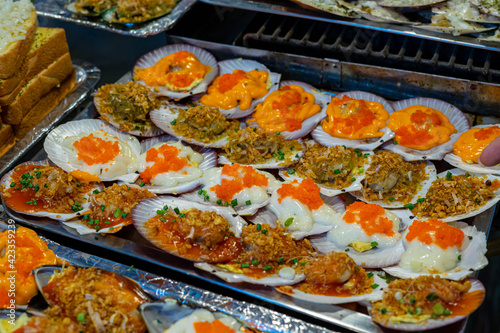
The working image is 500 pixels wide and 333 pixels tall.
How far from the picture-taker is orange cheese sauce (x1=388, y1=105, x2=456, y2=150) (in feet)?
12.2

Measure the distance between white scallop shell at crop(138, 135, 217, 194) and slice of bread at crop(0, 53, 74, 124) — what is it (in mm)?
1131

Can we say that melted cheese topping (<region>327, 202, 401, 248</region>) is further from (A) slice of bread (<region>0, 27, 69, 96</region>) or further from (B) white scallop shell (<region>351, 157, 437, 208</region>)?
(A) slice of bread (<region>0, 27, 69, 96</region>)

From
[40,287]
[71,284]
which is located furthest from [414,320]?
[40,287]

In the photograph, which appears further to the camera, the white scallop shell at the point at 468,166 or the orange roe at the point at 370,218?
the white scallop shell at the point at 468,166

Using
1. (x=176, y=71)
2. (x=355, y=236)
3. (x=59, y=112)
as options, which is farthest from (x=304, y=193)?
(x=59, y=112)

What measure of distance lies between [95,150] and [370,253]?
2.11 m

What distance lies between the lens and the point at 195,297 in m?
2.87

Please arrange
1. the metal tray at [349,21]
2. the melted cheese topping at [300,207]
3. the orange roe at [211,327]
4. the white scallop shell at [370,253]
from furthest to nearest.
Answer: the metal tray at [349,21], the melted cheese topping at [300,207], the white scallop shell at [370,253], the orange roe at [211,327]

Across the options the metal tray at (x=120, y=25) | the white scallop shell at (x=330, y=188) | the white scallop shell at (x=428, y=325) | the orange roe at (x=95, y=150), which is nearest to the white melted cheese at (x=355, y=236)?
the white scallop shell at (x=330, y=188)

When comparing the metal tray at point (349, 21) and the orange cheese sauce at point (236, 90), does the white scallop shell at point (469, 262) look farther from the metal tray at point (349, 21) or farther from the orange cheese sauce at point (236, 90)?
the orange cheese sauce at point (236, 90)

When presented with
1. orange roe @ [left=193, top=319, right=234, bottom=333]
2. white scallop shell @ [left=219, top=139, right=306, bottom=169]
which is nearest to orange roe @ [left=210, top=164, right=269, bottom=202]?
white scallop shell @ [left=219, top=139, right=306, bottom=169]

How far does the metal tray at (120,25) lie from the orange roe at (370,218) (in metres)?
2.74

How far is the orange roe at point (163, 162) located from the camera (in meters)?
3.57

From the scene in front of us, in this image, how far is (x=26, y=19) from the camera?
4438 mm
